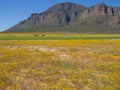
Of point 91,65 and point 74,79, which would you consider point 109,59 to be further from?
point 74,79

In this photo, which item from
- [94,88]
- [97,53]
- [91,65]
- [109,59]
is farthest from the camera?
[97,53]

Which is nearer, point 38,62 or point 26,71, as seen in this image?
point 26,71

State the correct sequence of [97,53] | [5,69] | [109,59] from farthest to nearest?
[97,53], [109,59], [5,69]

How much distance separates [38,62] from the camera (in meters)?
32.0

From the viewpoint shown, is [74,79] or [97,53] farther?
→ [97,53]

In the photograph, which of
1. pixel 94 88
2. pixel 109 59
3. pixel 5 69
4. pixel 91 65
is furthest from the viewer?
pixel 109 59

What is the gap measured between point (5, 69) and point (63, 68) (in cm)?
582

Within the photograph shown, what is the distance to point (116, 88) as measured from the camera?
25516mm

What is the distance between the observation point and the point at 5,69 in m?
28.3

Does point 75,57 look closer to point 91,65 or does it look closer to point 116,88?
point 91,65

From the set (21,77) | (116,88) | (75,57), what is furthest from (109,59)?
(21,77)

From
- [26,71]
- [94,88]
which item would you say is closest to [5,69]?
[26,71]

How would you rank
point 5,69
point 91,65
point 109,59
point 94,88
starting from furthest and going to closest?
point 109,59
point 91,65
point 5,69
point 94,88

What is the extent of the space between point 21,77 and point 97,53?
51.3 feet
